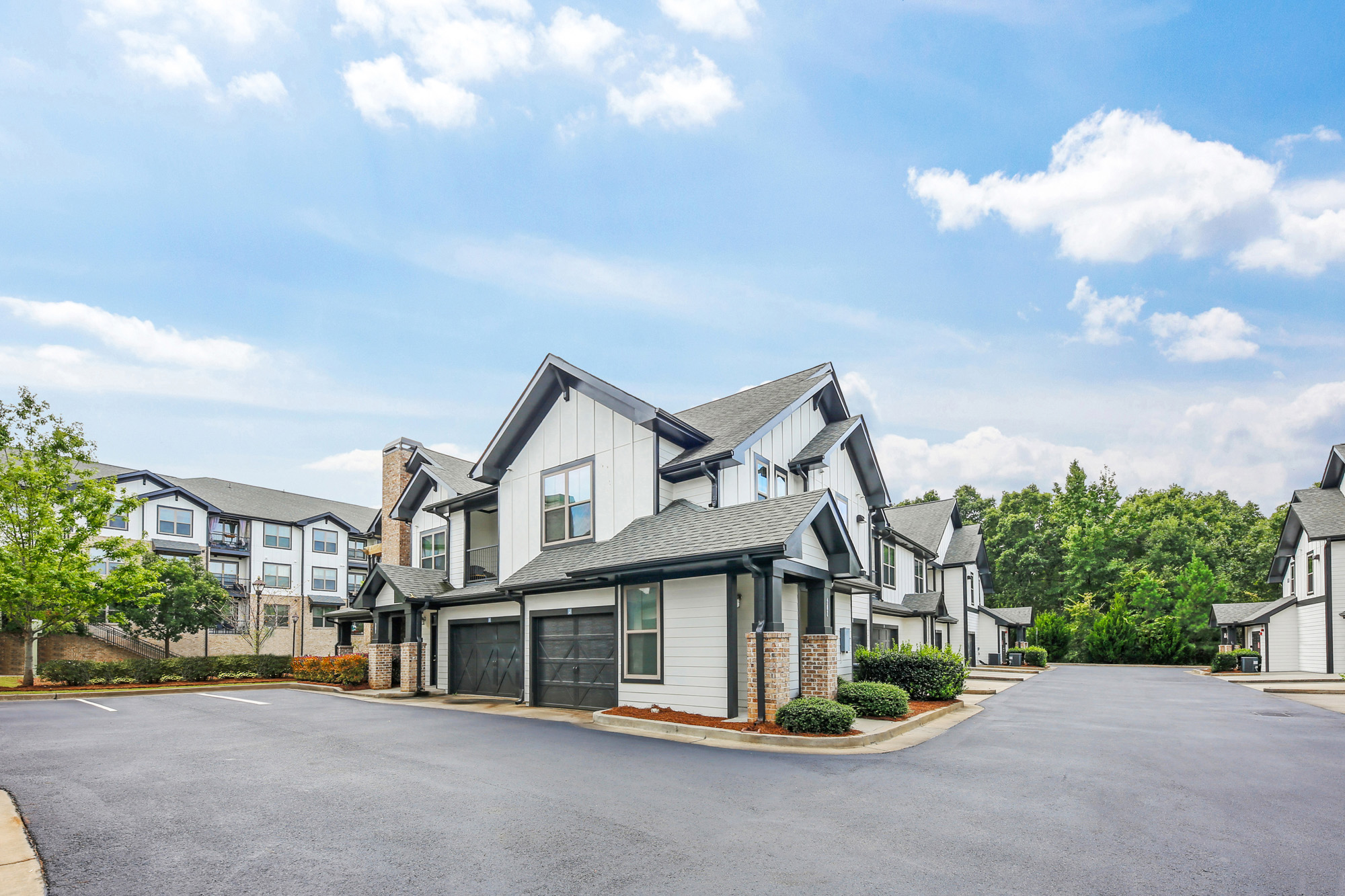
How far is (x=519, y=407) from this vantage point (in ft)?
68.9

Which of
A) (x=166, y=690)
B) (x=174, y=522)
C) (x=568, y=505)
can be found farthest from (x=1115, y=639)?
(x=174, y=522)

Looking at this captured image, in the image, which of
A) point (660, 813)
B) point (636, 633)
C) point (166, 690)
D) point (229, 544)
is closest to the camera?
point (660, 813)

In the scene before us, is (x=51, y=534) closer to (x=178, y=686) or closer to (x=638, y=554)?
(x=178, y=686)

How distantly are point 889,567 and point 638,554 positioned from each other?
64.1 feet

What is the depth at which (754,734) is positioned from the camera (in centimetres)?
1269

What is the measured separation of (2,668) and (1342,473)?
64.6m

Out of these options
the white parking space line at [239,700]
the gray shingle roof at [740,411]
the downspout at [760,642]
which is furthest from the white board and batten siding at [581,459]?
the white parking space line at [239,700]

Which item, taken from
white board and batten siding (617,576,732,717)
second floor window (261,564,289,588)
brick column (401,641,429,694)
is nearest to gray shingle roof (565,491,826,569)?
white board and batten siding (617,576,732,717)

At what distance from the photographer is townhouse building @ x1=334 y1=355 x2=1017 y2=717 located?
14.8 m

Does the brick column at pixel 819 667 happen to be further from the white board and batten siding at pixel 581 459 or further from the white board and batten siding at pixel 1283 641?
the white board and batten siding at pixel 1283 641

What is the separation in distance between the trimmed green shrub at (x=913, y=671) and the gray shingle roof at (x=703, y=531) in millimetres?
6612

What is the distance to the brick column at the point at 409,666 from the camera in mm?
23797

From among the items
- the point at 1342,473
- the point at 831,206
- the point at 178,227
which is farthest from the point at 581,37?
the point at 1342,473

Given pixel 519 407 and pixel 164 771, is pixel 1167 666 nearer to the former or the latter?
pixel 519 407
